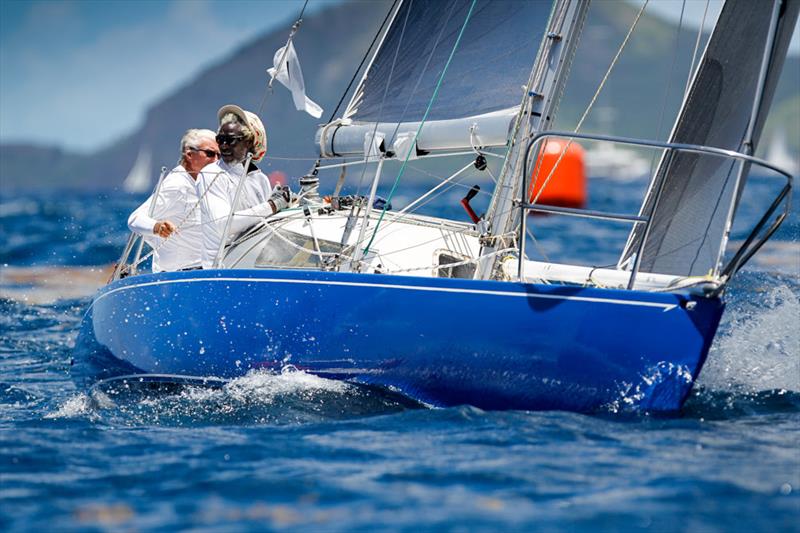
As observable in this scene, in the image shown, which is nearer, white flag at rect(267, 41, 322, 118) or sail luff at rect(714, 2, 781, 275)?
sail luff at rect(714, 2, 781, 275)

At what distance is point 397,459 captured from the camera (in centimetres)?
438

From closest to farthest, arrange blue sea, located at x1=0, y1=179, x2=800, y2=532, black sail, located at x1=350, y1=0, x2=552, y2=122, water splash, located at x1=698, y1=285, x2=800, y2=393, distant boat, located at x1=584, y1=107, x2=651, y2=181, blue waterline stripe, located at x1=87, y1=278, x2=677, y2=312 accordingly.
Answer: blue sea, located at x1=0, y1=179, x2=800, y2=532 → blue waterline stripe, located at x1=87, y1=278, x2=677, y2=312 → water splash, located at x1=698, y1=285, x2=800, y2=393 → black sail, located at x1=350, y1=0, x2=552, y2=122 → distant boat, located at x1=584, y1=107, x2=651, y2=181

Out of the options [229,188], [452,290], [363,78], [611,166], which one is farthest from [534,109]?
[611,166]

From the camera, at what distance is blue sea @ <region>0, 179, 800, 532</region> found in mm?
3691

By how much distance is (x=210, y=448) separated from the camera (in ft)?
15.2

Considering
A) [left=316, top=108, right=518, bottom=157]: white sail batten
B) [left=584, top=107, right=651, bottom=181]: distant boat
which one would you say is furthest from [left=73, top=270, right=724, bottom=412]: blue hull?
[left=584, top=107, right=651, bottom=181]: distant boat

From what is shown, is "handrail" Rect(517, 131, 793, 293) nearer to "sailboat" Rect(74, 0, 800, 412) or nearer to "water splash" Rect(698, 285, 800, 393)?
"sailboat" Rect(74, 0, 800, 412)

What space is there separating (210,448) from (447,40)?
3015 mm

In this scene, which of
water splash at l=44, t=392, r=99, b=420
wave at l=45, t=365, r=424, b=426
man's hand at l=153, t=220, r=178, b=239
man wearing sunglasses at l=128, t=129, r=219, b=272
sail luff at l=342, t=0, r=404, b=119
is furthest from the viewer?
sail luff at l=342, t=0, r=404, b=119

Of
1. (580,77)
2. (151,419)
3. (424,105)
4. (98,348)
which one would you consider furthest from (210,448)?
(580,77)

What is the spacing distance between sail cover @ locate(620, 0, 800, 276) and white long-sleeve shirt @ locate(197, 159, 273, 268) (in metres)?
2.15

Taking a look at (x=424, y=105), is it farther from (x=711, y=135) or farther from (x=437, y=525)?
(x=437, y=525)

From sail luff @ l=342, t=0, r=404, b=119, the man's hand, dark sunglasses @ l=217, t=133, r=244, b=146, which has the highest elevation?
sail luff @ l=342, t=0, r=404, b=119

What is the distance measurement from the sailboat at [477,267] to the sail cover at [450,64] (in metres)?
0.01
